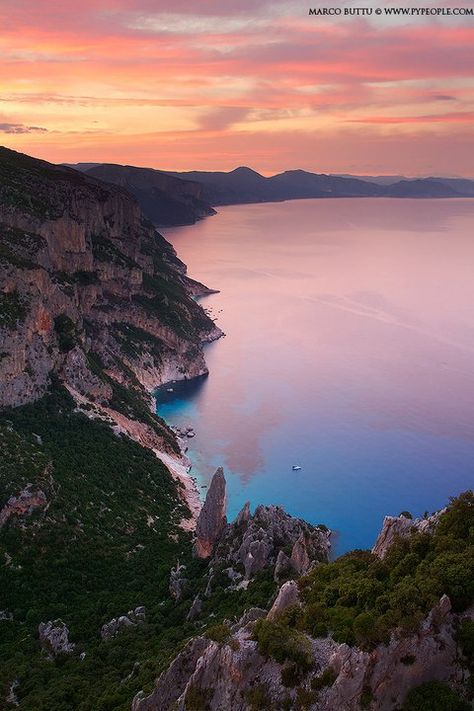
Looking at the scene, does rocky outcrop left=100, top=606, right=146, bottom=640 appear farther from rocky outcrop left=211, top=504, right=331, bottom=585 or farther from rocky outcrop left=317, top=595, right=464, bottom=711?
rocky outcrop left=317, top=595, right=464, bottom=711

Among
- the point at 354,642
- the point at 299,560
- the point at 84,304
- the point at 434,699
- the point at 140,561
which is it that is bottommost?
the point at 140,561

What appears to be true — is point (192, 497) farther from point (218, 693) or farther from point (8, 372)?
point (218, 693)

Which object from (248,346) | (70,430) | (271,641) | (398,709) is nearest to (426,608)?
(398,709)

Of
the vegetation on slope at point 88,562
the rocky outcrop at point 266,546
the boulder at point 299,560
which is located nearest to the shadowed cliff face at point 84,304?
the vegetation on slope at point 88,562

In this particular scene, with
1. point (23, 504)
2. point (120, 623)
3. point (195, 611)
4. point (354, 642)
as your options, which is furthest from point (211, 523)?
point (354, 642)

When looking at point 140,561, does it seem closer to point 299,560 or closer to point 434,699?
point 299,560

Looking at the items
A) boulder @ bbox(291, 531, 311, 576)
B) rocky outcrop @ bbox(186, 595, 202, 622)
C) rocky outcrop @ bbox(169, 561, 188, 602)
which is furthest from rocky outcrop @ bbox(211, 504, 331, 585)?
rocky outcrop @ bbox(186, 595, 202, 622)

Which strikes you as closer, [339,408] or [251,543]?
[251,543]
